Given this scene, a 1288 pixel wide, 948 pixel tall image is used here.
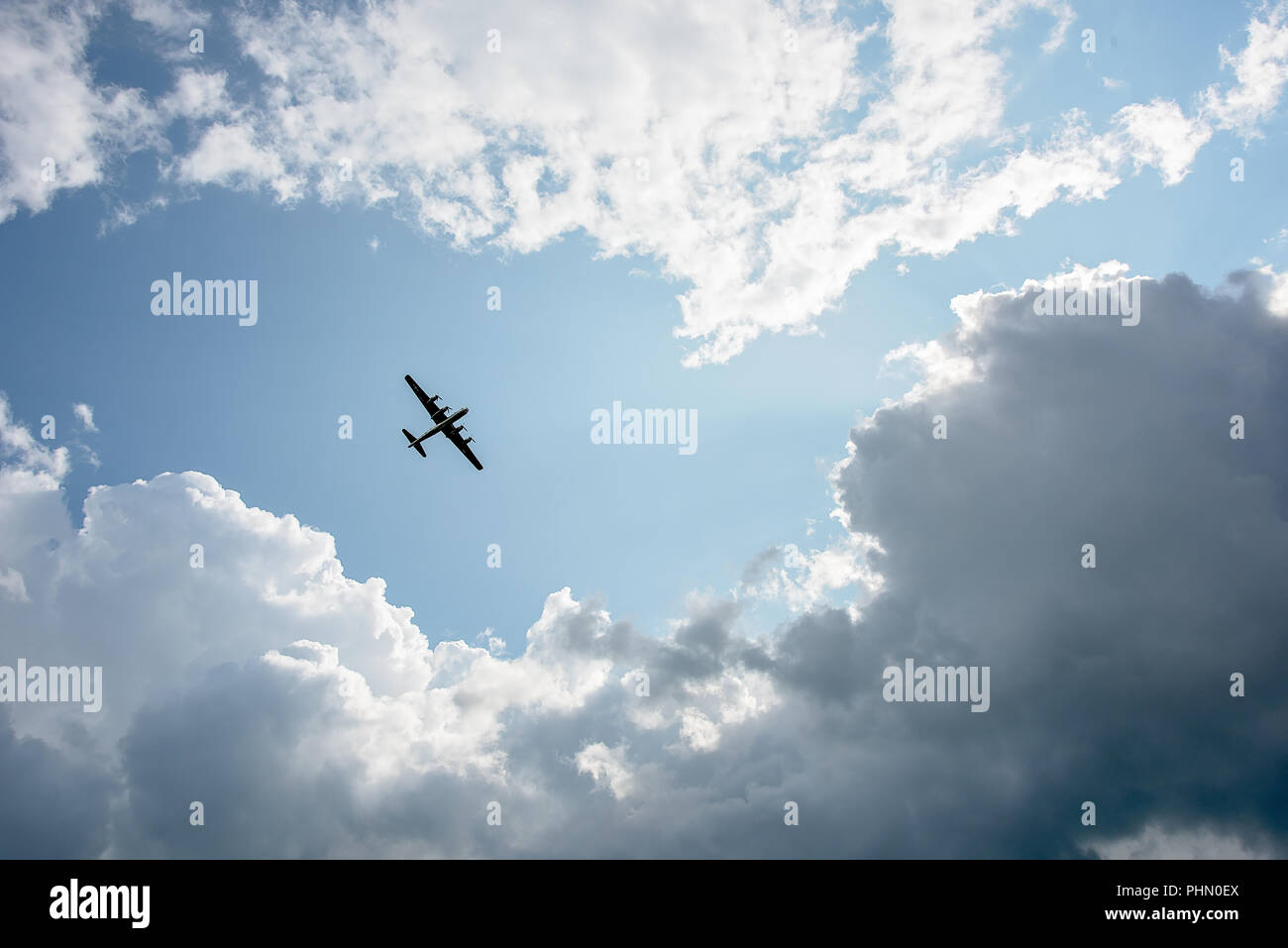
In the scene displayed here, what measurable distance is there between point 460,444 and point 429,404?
6480 millimetres

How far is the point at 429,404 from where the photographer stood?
8100 centimetres

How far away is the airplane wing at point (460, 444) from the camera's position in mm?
81312

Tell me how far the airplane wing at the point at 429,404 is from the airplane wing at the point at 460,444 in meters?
1.98

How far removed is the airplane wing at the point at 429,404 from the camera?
8062cm

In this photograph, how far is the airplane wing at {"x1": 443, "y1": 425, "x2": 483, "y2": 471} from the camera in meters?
81.3

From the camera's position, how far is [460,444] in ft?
270

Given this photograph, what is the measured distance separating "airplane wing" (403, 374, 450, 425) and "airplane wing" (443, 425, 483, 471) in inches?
78.0
